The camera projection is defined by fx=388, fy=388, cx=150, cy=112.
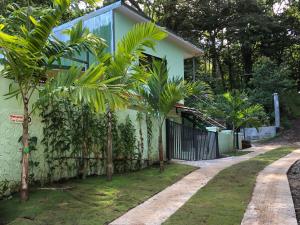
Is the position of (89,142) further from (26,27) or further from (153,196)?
(26,27)

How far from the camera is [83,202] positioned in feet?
23.9

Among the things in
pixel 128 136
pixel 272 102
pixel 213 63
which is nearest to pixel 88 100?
pixel 128 136

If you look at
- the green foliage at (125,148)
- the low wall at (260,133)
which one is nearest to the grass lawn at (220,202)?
the green foliage at (125,148)

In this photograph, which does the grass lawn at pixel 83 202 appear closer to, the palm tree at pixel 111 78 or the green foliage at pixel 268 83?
the palm tree at pixel 111 78

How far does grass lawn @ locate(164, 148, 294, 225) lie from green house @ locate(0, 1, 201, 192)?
10.3 feet

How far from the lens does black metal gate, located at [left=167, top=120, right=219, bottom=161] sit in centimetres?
1396

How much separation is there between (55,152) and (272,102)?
27.6m

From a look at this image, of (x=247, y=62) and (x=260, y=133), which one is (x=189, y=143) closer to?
(x=260, y=133)

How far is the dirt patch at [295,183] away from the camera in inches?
302

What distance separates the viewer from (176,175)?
35.8 feet

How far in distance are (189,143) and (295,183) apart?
5.63 meters

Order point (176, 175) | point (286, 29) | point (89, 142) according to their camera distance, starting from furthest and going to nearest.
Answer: point (286, 29), point (176, 175), point (89, 142)

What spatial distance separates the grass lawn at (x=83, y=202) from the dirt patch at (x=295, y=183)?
2.97 meters

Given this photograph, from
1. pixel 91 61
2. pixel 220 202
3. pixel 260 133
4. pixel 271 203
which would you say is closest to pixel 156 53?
pixel 91 61
